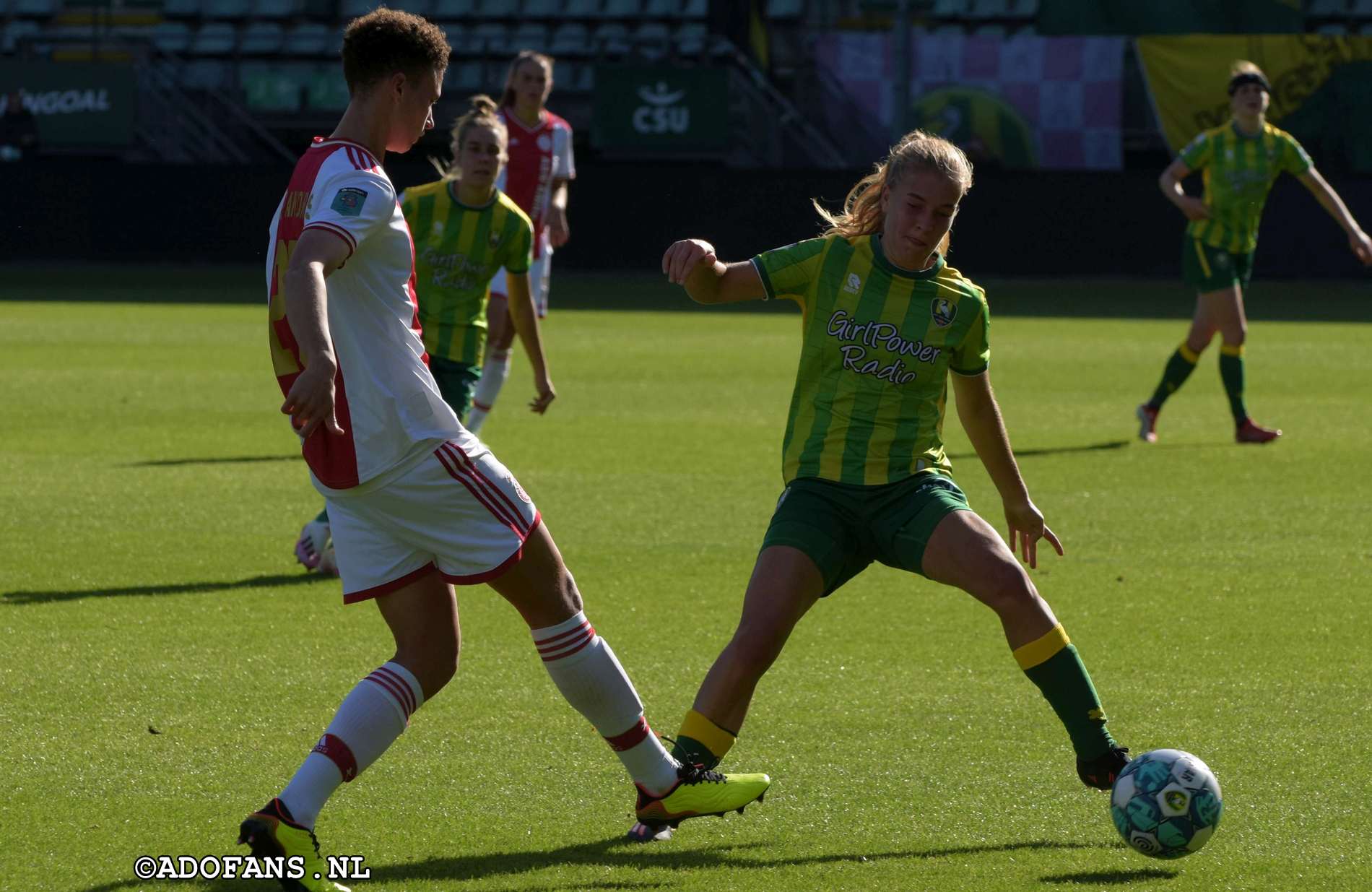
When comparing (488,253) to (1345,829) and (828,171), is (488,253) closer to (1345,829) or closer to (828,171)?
(1345,829)

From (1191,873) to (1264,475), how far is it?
6332 mm

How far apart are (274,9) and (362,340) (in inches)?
1188

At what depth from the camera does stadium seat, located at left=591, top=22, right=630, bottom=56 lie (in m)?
30.0

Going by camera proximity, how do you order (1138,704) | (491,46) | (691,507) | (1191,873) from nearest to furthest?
(1191,873) → (1138,704) → (691,507) → (491,46)

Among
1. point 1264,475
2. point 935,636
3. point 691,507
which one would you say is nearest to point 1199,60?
point 1264,475

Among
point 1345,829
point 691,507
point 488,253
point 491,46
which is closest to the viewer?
point 1345,829

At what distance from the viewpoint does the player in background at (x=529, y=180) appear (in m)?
10.3

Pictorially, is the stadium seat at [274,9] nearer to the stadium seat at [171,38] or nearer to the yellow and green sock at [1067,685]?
the stadium seat at [171,38]

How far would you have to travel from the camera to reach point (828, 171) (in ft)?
81.6

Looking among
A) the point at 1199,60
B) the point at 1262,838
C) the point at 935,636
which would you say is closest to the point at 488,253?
the point at 935,636

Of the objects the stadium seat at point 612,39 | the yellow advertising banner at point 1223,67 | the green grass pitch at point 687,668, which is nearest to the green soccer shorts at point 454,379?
the green grass pitch at point 687,668

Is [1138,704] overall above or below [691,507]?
above

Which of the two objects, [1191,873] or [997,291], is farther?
[997,291]

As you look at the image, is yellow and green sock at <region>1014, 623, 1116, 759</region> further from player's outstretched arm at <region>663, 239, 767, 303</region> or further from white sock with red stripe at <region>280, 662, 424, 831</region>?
white sock with red stripe at <region>280, 662, 424, 831</region>
